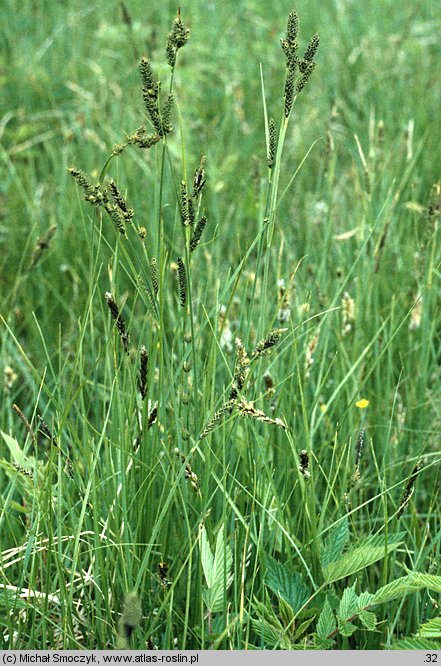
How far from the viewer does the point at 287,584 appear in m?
1.29

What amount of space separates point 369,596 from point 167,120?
0.74 meters

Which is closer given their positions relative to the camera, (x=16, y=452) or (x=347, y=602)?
(x=347, y=602)

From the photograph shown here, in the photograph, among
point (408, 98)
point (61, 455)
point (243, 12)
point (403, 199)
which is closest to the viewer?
point (61, 455)

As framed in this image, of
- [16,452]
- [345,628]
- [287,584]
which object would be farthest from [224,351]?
[345,628]

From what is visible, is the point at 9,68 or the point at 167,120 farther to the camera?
the point at 9,68

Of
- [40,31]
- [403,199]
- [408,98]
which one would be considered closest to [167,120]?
[403,199]

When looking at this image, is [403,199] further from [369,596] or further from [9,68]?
[9,68]

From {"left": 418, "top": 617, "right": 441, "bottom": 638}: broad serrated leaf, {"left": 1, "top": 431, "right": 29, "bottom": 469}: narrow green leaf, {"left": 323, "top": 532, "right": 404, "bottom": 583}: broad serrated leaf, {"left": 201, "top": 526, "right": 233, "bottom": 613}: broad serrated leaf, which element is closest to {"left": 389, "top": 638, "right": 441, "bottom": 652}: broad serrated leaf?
{"left": 418, "top": 617, "right": 441, "bottom": 638}: broad serrated leaf

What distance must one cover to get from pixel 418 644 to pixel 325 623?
5.3 inches

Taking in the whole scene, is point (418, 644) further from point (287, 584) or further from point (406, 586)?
point (287, 584)

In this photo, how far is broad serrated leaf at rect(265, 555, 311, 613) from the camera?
1.28m
